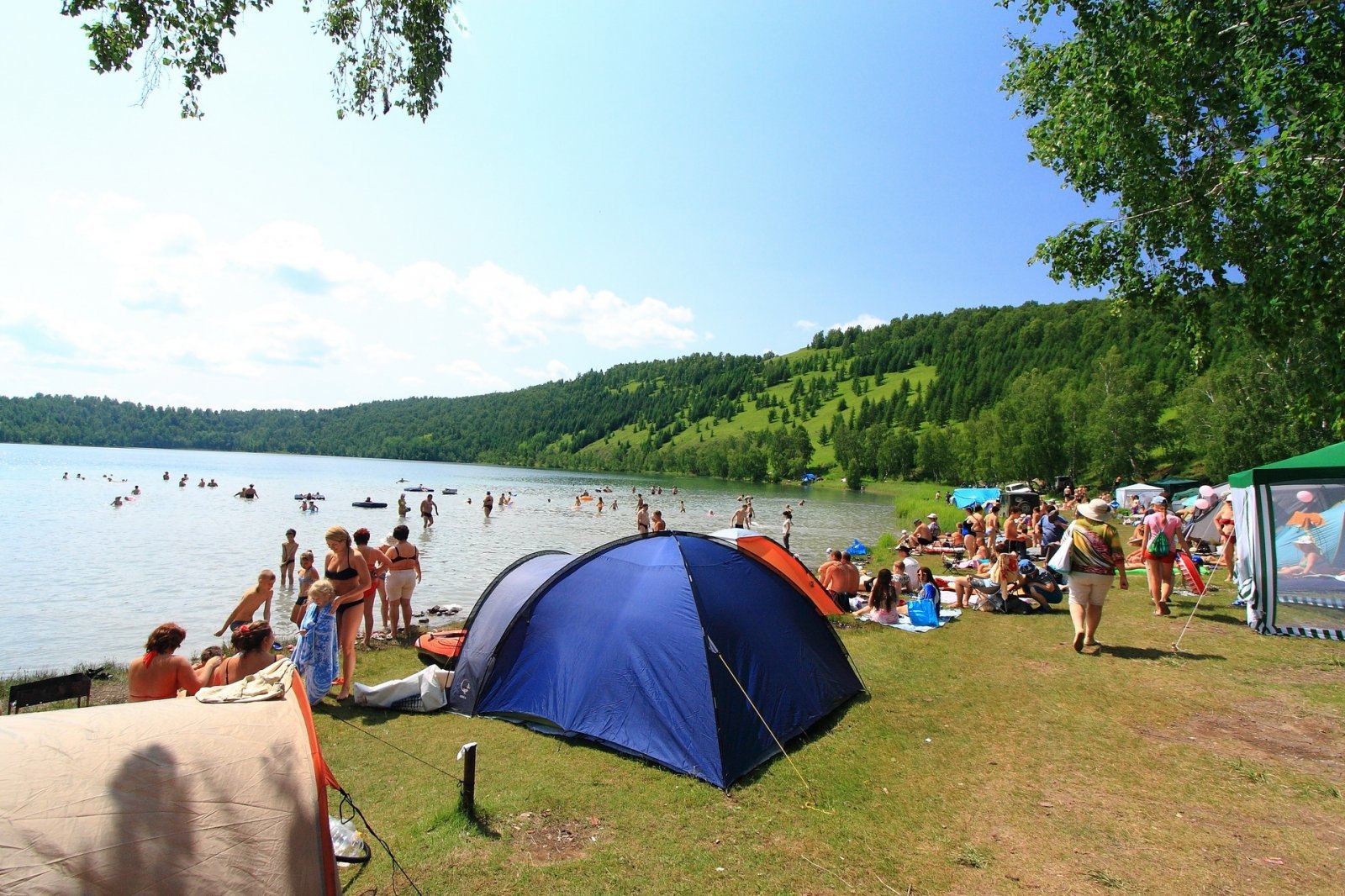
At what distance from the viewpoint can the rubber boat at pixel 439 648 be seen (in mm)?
9516

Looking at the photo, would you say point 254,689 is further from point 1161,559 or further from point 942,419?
point 942,419

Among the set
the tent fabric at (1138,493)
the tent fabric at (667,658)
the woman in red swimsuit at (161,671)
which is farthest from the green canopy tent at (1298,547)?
the tent fabric at (1138,493)

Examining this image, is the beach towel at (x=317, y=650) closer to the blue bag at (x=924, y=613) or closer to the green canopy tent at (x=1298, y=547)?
the blue bag at (x=924, y=613)

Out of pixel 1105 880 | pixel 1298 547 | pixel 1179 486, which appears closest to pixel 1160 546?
pixel 1298 547

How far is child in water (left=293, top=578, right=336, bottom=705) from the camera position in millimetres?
7578

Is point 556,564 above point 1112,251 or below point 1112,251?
below

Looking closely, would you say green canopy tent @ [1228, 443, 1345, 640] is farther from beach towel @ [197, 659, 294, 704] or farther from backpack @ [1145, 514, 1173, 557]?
beach towel @ [197, 659, 294, 704]

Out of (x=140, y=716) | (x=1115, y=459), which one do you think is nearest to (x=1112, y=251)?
(x=140, y=716)

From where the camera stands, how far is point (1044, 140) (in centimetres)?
1432

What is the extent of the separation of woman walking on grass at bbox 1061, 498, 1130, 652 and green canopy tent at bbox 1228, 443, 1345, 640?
8.61 ft

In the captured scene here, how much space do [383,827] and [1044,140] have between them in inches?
Result: 639

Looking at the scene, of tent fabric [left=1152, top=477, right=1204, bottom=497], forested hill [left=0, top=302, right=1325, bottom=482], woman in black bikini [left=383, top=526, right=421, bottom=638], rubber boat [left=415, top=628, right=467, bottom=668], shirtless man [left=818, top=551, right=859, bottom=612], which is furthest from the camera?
forested hill [left=0, top=302, right=1325, bottom=482]

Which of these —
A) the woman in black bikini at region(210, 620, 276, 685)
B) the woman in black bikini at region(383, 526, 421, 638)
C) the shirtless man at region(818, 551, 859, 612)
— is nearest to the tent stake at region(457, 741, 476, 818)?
the woman in black bikini at region(210, 620, 276, 685)

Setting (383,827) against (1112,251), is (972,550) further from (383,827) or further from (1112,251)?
(383,827)
